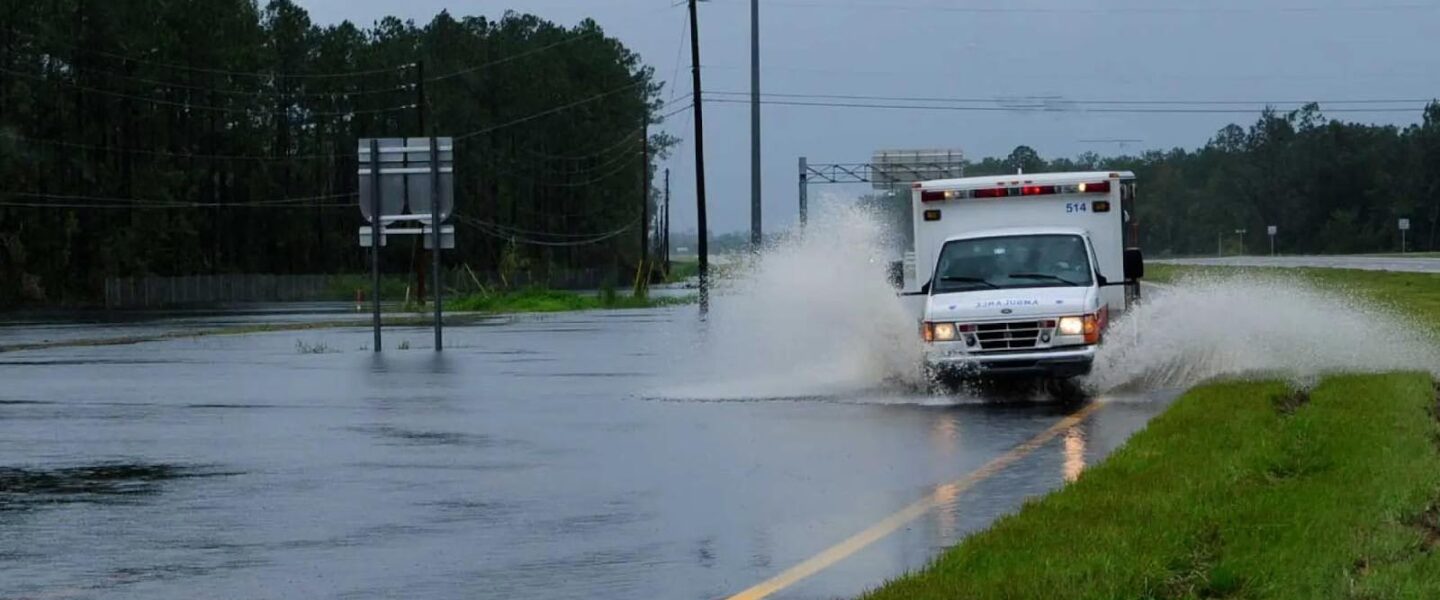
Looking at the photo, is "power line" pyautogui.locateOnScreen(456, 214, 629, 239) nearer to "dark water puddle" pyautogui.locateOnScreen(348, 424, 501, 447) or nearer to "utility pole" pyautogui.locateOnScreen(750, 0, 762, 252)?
"utility pole" pyautogui.locateOnScreen(750, 0, 762, 252)

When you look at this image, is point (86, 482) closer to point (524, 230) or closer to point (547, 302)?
point (547, 302)

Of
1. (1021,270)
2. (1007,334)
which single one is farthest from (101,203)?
(1007,334)

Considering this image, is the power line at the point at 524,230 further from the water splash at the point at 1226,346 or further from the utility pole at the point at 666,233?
the water splash at the point at 1226,346

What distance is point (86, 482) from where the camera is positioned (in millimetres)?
14773

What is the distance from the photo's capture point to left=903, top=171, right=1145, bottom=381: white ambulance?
21.5m

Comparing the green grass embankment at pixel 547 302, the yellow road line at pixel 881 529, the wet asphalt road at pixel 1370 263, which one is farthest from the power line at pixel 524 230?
the yellow road line at pixel 881 529

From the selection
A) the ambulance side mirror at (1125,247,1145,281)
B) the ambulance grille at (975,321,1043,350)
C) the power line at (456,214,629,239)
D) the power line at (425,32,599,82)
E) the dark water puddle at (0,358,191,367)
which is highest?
the power line at (425,32,599,82)

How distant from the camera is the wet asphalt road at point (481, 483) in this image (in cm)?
1038

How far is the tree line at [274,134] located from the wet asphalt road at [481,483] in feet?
170

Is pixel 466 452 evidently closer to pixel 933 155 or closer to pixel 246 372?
pixel 246 372

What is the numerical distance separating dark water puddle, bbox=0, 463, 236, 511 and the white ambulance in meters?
8.68

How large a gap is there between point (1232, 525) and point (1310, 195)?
167 metres

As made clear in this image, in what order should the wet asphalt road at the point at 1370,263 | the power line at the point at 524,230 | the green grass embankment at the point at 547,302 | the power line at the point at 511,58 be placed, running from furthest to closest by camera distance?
the power line at the point at 511,58 → the power line at the point at 524,230 → the wet asphalt road at the point at 1370,263 → the green grass embankment at the point at 547,302

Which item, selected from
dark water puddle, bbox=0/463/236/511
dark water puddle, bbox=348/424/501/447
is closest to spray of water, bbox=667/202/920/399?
dark water puddle, bbox=348/424/501/447
